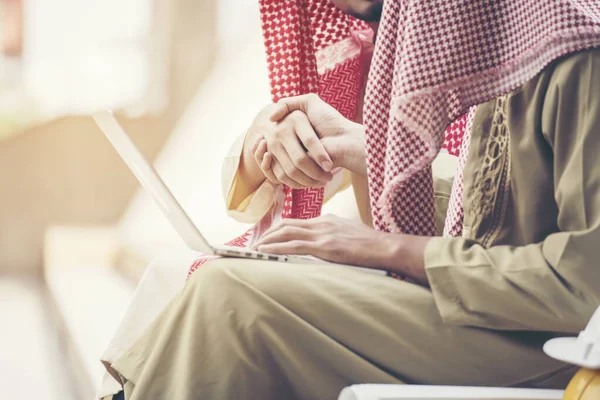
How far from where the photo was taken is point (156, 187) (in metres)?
0.95

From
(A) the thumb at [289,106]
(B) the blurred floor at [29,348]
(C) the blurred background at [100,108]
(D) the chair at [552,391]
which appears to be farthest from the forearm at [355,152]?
(C) the blurred background at [100,108]

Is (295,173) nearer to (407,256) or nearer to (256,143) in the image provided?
(256,143)

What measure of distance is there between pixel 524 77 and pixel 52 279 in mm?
3151

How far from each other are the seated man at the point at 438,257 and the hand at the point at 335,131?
171mm

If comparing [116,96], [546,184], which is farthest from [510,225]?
[116,96]

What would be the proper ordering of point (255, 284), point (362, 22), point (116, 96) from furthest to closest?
point (116, 96) < point (362, 22) < point (255, 284)

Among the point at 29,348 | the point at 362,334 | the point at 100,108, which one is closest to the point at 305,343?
the point at 362,334

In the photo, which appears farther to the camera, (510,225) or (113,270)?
(113,270)

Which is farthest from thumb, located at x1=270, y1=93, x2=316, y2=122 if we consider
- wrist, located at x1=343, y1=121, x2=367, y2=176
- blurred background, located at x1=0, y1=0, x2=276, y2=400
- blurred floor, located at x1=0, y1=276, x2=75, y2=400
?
blurred background, located at x1=0, y1=0, x2=276, y2=400

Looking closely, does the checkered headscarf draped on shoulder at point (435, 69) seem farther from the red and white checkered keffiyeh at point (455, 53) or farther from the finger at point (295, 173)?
the finger at point (295, 173)

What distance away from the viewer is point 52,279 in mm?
3686

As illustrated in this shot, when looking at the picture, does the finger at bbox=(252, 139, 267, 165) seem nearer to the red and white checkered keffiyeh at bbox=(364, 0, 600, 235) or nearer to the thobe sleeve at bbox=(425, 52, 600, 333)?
the red and white checkered keffiyeh at bbox=(364, 0, 600, 235)

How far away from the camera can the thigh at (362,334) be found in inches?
33.5

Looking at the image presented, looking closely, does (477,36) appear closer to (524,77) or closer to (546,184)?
(524,77)
